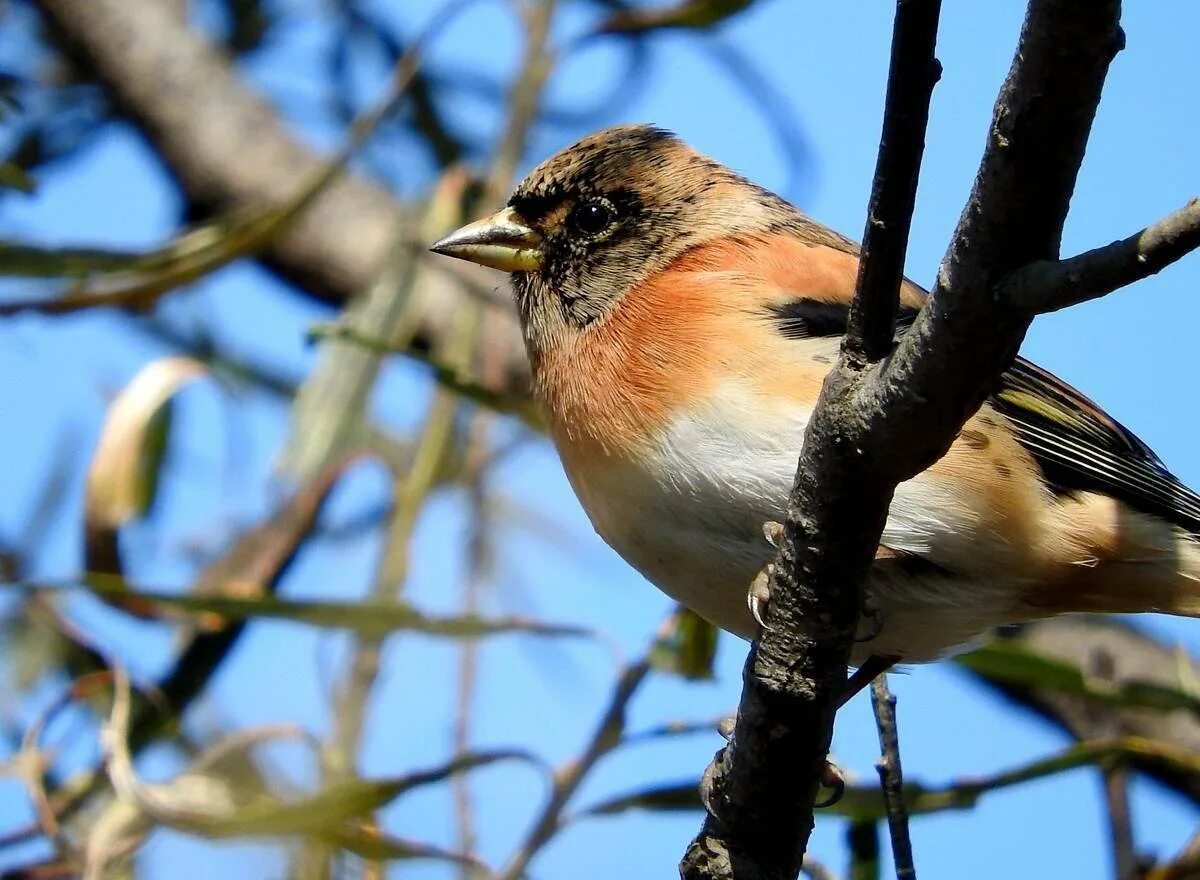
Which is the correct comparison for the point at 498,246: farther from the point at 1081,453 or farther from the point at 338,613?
the point at 1081,453

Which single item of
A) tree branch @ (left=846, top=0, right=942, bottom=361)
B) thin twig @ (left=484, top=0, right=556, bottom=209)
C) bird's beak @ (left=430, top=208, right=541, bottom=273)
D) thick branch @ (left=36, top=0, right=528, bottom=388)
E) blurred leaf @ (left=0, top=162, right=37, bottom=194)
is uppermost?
thick branch @ (left=36, top=0, right=528, bottom=388)

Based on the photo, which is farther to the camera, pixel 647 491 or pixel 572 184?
pixel 572 184

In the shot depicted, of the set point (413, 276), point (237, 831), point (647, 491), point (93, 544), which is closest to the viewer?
point (647, 491)

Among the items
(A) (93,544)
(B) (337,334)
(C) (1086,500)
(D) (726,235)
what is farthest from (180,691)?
(C) (1086,500)

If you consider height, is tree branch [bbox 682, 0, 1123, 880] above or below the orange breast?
below

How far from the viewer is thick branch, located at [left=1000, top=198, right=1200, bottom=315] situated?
Result: 179cm

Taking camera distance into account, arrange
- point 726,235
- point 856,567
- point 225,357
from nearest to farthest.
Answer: point 856,567, point 726,235, point 225,357

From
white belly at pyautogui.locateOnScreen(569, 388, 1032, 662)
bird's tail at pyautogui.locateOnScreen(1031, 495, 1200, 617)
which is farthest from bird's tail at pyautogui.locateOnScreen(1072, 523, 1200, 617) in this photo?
white belly at pyautogui.locateOnScreen(569, 388, 1032, 662)

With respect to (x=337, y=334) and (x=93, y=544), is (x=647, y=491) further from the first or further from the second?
(x=93, y=544)

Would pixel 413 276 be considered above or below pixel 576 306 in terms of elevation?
above

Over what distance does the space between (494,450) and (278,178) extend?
271 centimetres

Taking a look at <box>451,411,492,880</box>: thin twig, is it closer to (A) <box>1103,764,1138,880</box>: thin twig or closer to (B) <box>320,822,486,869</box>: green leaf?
(B) <box>320,822,486,869</box>: green leaf

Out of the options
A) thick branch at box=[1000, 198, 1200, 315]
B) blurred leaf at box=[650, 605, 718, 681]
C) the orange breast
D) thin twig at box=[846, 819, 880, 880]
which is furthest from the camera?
blurred leaf at box=[650, 605, 718, 681]

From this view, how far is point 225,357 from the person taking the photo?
21.1 ft
